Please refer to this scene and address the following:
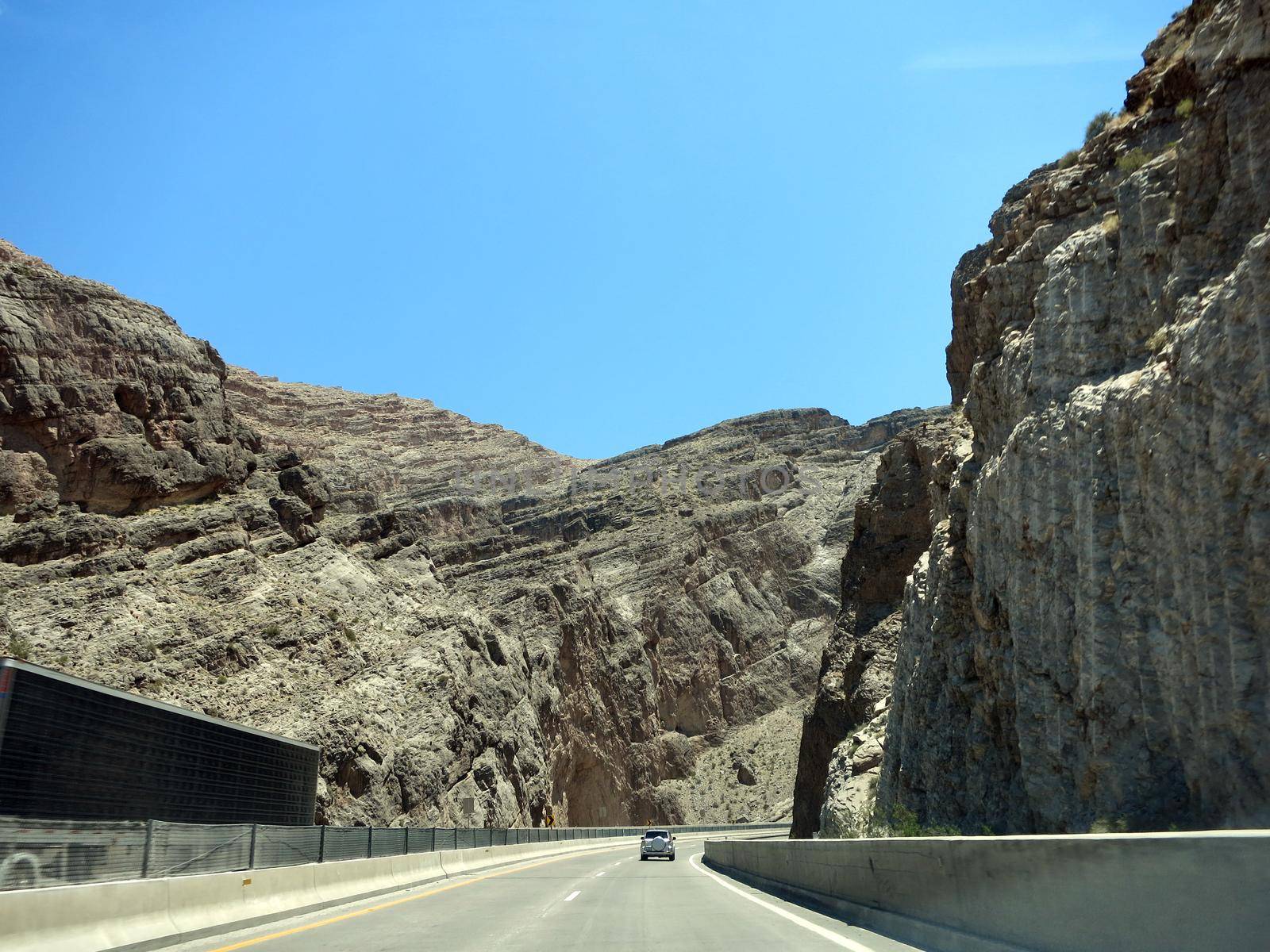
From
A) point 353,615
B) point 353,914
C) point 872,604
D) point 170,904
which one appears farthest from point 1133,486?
point 353,615

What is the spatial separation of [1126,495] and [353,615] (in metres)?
43.3

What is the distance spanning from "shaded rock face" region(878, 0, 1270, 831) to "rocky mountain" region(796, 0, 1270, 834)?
0.15 ft

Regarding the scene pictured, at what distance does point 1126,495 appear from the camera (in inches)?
701

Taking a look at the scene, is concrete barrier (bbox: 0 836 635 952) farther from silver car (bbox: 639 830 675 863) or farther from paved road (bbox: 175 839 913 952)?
silver car (bbox: 639 830 675 863)

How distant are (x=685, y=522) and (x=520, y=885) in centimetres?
9609

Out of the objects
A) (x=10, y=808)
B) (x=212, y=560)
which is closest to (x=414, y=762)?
(x=212, y=560)

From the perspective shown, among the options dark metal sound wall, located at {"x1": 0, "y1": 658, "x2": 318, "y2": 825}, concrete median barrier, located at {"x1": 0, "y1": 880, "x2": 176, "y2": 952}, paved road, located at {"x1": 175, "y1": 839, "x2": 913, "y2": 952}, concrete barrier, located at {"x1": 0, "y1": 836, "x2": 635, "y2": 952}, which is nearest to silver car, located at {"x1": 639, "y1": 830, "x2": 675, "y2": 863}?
dark metal sound wall, located at {"x1": 0, "y1": 658, "x2": 318, "y2": 825}

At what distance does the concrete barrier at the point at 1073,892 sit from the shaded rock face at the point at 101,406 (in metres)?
48.9

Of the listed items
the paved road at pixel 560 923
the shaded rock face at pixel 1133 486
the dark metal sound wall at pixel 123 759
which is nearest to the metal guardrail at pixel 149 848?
the paved road at pixel 560 923

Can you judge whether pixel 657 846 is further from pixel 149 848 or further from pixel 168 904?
pixel 149 848

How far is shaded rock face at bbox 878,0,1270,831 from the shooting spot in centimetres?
1489

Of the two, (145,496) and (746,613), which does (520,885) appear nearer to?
(145,496)

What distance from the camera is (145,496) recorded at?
52.8 metres

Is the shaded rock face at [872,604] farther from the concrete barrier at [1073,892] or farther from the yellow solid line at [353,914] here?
the concrete barrier at [1073,892]
